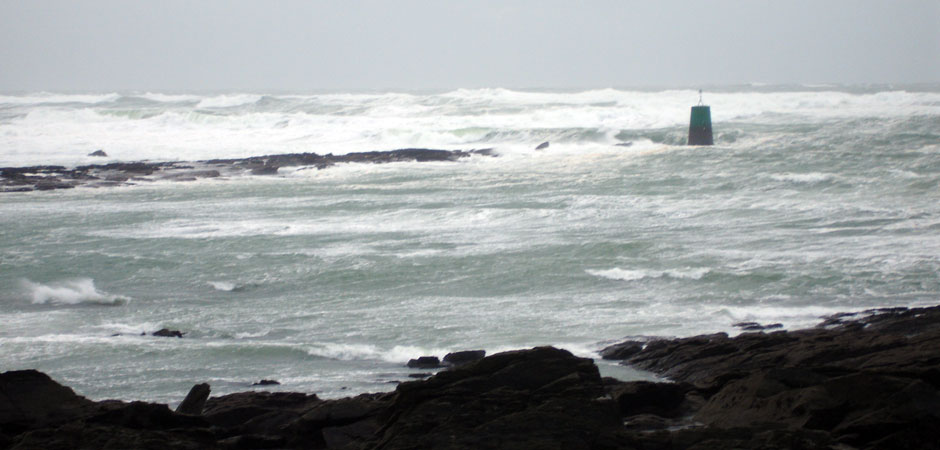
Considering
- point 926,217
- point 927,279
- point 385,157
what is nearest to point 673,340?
point 927,279

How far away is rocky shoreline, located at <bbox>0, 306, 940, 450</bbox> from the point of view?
17.6 feet

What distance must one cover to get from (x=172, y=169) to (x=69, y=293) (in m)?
17.7

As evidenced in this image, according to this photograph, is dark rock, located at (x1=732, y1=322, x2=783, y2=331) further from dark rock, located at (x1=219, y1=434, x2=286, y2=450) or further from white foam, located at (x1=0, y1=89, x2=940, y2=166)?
white foam, located at (x1=0, y1=89, x2=940, y2=166)

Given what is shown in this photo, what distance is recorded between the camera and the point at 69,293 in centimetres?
1415

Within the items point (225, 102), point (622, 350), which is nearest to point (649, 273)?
point (622, 350)

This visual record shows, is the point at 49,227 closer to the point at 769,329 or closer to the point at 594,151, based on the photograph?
the point at 769,329

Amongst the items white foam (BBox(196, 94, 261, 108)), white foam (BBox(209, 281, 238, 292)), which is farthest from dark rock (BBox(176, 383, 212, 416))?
white foam (BBox(196, 94, 261, 108))

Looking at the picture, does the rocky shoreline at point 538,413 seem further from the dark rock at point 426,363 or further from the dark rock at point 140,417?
the dark rock at point 426,363

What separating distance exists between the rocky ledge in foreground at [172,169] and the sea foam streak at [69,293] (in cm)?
1244

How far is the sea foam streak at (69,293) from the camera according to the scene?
45.4 feet

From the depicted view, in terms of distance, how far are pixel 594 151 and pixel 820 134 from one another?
23.9ft

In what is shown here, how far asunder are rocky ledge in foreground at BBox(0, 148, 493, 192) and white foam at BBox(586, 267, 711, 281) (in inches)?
653

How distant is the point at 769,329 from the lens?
11.3m

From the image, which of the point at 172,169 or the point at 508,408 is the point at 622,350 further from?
the point at 172,169
